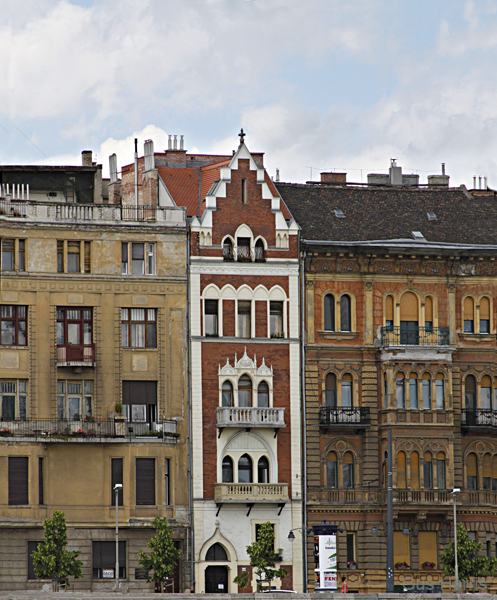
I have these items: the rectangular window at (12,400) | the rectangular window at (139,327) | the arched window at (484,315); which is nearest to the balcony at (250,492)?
the rectangular window at (139,327)

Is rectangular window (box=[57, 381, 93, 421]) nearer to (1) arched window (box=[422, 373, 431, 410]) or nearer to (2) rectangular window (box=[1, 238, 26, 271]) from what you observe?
(2) rectangular window (box=[1, 238, 26, 271])

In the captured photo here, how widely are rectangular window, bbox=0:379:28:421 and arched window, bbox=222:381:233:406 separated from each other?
10222mm

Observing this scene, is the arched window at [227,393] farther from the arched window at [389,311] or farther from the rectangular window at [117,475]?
the arched window at [389,311]

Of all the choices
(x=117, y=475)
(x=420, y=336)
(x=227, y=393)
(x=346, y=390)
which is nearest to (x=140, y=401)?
(x=117, y=475)

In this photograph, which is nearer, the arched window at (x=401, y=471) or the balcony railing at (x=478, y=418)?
the arched window at (x=401, y=471)

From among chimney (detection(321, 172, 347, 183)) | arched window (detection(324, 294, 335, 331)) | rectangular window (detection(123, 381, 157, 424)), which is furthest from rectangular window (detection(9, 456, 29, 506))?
chimney (detection(321, 172, 347, 183))

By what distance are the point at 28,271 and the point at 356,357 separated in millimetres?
17919

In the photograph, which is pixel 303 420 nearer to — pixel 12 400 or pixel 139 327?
pixel 139 327

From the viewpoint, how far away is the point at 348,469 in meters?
87.6

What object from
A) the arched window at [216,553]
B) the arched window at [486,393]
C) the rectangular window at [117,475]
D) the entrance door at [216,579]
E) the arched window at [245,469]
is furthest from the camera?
the arched window at [486,393]

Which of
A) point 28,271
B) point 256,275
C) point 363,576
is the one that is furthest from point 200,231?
point 363,576

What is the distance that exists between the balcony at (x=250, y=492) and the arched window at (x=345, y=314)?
9323mm

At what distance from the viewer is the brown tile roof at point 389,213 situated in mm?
90062

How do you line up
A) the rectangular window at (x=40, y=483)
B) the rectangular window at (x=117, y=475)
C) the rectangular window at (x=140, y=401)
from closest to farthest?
the rectangular window at (x=40, y=483)
the rectangular window at (x=117, y=475)
the rectangular window at (x=140, y=401)
